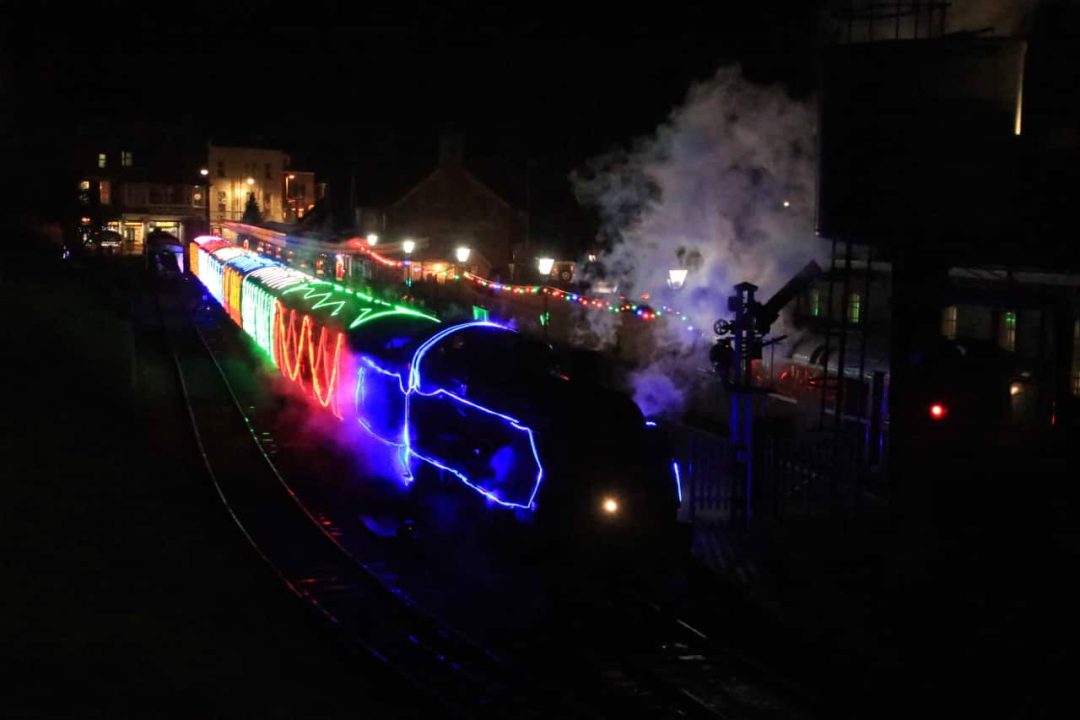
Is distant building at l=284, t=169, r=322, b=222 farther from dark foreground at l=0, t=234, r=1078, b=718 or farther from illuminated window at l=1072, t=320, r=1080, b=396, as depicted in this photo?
illuminated window at l=1072, t=320, r=1080, b=396

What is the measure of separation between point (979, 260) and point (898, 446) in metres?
2.67

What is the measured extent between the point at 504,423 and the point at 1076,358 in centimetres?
854

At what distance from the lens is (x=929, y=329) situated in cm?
1508

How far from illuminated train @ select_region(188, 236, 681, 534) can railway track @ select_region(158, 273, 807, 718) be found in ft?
3.83

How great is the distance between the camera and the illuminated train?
35.5ft

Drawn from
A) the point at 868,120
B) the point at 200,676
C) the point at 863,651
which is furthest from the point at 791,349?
the point at 200,676

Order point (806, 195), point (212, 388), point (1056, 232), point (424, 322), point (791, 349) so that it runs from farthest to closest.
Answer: point (212, 388)
point (806, 195)
point (791, 349)
point (424, 322)
point (1056, 232)

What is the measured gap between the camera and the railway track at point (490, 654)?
29.1 ft

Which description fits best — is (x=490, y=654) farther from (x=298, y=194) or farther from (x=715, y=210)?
(x=298, y=194)

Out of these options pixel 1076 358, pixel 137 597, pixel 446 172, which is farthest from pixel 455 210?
pixel 137 597

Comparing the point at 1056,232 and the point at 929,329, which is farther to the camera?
the point at 929,329

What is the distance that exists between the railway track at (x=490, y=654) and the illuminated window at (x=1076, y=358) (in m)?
7.83

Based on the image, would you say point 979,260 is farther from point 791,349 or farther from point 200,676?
point 200,676

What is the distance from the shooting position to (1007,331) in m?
17.4
